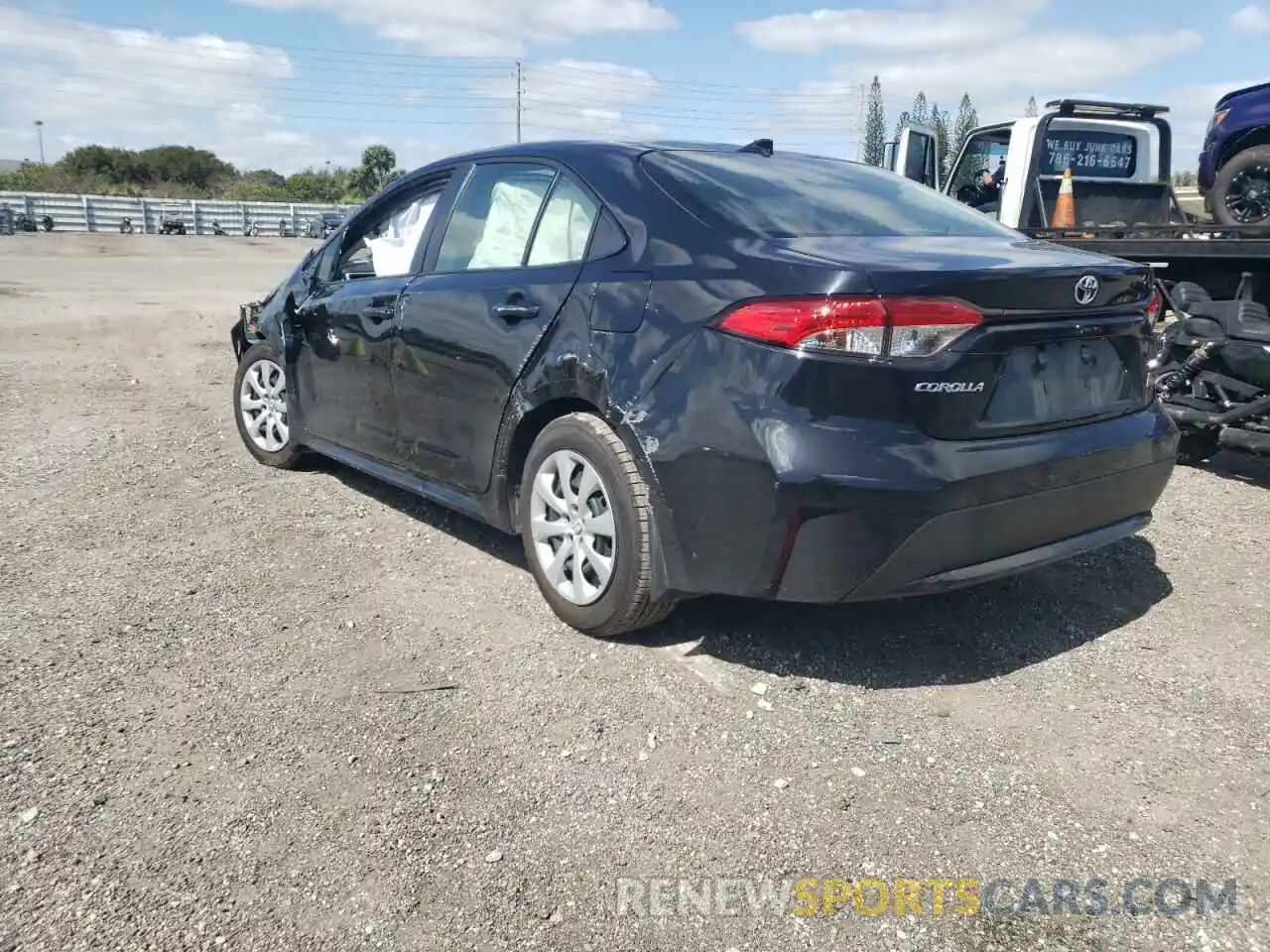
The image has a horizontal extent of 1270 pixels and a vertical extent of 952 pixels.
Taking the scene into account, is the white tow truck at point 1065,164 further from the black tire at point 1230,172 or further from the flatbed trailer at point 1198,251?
the flatbed trailer at point 1198,251

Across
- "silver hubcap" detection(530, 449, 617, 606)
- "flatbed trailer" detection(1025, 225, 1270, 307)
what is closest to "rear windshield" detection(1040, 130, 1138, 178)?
"flatbed trailer" detection(1025, 225, 1270, 307)

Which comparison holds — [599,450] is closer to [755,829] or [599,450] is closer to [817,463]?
[817,463]

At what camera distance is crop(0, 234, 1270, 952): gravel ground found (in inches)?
87.8

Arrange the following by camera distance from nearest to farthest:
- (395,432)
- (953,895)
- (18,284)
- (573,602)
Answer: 1. (953,895)
2. (573,602)
3. (395,432)
4. (18,284)


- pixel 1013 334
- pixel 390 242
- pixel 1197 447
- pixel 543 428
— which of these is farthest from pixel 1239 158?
pixel 543 428

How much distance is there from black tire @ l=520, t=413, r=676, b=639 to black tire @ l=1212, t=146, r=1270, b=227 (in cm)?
710

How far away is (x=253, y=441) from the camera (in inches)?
228

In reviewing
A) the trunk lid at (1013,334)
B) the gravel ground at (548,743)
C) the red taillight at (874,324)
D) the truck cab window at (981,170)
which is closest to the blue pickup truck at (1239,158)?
the truck cab window at (981,170)

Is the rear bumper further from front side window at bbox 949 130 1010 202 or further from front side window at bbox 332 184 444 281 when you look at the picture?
front side window at bbox 949 130 1010 202

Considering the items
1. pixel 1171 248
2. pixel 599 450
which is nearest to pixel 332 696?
pixel 599 450

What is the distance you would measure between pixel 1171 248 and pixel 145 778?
6.12 meters

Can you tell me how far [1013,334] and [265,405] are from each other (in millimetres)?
4106

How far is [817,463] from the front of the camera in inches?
111

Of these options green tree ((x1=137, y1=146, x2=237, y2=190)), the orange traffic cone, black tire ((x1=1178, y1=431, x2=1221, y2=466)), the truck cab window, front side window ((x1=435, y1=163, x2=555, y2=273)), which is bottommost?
black tire ((x1=1178, y1=431, x2=1221, y2=466))
